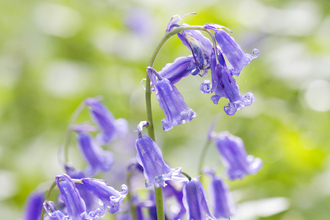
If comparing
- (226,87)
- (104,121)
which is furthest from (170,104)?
(104,121)

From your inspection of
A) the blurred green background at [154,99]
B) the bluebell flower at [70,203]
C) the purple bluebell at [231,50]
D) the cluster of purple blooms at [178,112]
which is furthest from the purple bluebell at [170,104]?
the blurred green background at [154,99]

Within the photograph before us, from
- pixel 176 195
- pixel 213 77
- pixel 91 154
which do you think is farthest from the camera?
pixel 91 154

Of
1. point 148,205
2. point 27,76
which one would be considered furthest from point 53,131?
point 148,205

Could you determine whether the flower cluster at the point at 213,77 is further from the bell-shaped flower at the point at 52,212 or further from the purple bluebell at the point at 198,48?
the bell-shaped flower at the point at 52,212

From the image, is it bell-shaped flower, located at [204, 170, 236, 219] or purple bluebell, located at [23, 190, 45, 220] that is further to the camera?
bell-shaped flower, located at [204, 170, 236, 219]

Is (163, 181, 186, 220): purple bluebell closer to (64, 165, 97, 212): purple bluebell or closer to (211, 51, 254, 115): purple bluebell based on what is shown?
(64, 165, 97, 212): purple bluebell

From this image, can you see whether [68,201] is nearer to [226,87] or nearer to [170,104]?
[170,104]

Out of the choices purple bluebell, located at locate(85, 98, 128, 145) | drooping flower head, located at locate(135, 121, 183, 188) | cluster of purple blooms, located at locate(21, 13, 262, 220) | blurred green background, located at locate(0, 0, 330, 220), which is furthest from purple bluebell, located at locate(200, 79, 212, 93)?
blurred green background, located at locate(0, 0, 330, 220)
